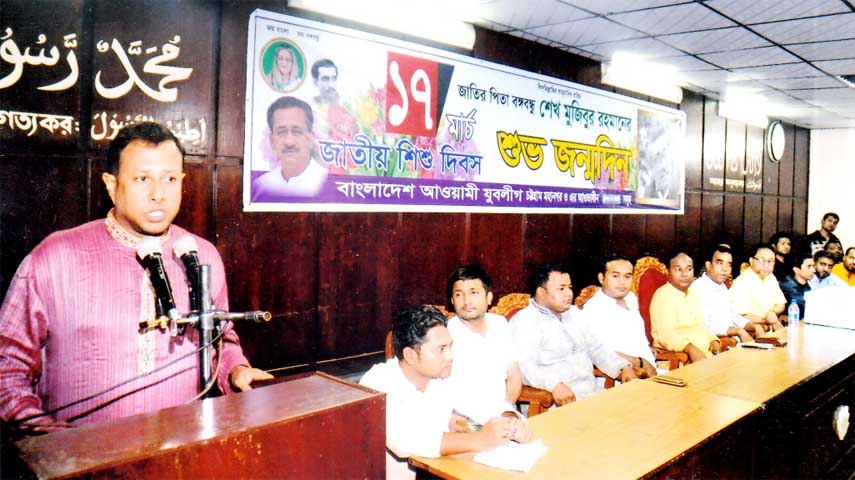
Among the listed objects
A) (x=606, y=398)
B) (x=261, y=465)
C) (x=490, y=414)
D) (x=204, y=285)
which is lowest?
(x=490, y=414)

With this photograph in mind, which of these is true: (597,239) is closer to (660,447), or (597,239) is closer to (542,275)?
(542,275)

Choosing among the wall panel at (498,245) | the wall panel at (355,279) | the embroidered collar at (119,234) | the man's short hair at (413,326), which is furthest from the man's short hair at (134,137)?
the wall panel at (498,245)

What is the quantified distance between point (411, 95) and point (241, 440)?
3.00 meters

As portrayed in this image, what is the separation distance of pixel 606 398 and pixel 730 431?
0.48 m

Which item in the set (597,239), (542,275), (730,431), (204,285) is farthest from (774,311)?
(204,285)

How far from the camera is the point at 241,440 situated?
41.8 inches

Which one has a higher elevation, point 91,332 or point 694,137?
point 694,137

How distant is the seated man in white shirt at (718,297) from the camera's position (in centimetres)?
485

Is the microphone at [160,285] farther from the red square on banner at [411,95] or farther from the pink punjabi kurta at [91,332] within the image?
the red square on banner at [411,95]

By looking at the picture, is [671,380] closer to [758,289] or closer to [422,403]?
[422,403]

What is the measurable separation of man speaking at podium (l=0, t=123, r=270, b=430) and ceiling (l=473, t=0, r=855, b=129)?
2.47 metres

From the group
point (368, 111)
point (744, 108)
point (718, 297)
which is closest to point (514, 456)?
point (368, 111)

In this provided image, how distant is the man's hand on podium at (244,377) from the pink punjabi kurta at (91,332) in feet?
0.43

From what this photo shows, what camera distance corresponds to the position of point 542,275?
3455mm
